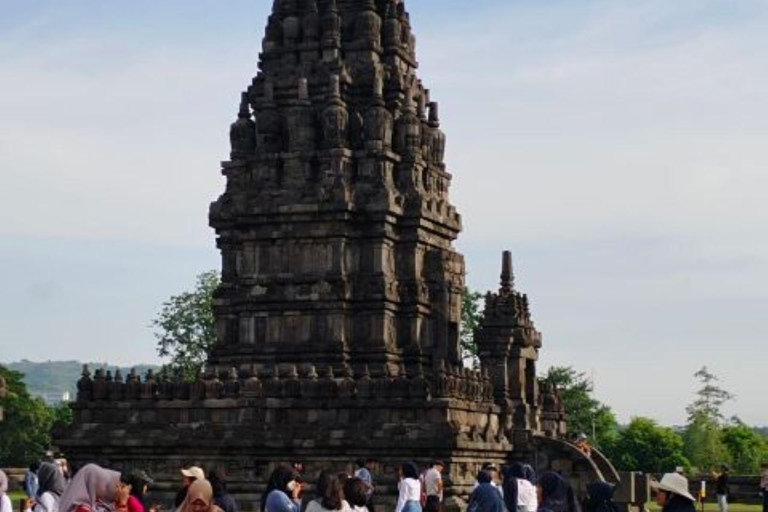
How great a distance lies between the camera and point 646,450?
3388 inches

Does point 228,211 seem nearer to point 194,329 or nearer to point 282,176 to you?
point 282,176

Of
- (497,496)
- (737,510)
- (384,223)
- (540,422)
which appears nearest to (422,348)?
(384,223)

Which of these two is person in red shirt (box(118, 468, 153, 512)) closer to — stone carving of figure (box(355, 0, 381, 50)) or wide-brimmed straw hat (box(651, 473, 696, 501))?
wide-brimmed straw hat (box(651, 473, 696, 501))

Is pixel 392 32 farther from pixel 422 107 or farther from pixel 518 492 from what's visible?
pixel 518 492

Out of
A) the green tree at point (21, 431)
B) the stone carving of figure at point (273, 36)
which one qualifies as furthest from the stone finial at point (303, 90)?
the green tree at point (21, 431)

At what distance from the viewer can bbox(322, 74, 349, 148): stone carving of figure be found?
4728 cm

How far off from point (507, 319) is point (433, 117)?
7.23m

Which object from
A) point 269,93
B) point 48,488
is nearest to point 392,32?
point 269,93

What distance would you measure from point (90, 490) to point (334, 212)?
3318 centimetres

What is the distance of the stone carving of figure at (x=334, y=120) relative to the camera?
47.3m

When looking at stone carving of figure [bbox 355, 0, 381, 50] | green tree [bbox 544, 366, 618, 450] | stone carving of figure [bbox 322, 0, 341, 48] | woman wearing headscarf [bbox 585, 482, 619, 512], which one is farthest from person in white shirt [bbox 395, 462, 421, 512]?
green tree [bbox 544, 366, 618, 450]

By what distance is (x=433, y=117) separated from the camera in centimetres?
5125

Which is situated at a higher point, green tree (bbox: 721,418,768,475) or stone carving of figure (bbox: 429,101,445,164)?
stone carving of figure (bbox: 429,101,445,164)

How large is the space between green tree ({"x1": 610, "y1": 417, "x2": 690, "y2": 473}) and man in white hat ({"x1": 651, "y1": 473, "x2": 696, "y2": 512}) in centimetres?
7222
